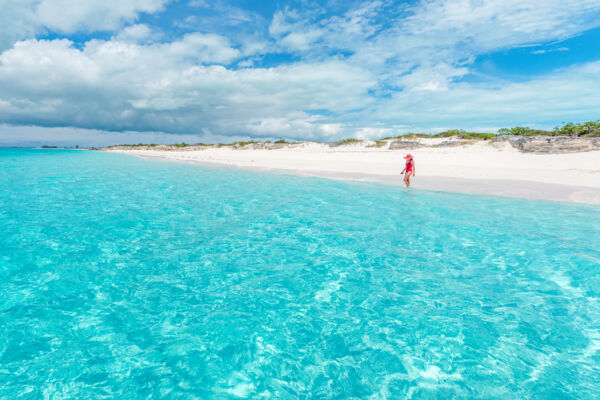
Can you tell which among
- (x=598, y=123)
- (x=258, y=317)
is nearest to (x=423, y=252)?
(x=258, y=317)

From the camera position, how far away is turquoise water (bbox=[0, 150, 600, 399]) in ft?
12.7

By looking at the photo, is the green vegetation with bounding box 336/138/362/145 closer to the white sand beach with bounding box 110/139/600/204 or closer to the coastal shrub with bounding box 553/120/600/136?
the white sand beach with bounding box 110/139/600/204

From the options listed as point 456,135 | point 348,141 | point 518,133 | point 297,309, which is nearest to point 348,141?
point 348,141

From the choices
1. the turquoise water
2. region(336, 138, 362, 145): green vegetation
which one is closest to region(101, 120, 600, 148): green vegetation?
region(336, 138, 362, 145): green vegetation

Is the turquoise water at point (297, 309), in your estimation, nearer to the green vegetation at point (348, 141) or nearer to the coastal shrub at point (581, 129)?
the coastal shrub at point (581, 129)

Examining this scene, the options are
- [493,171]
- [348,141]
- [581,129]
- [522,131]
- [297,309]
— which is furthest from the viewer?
[348,141]

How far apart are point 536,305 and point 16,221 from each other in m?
16.2

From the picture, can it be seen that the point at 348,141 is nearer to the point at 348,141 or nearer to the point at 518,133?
the point at 348,141

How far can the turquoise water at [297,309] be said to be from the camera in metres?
3.88

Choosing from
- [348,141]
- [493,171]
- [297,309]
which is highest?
[348,141]

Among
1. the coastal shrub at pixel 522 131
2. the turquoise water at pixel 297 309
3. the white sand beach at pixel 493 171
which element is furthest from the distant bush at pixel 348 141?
the turquoise water at pixel 297 309

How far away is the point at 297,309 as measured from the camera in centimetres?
550

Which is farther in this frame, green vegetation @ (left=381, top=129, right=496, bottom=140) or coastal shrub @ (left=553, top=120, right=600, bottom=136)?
green vegetation @ (left=381, top=129, right=496, bottom=140)

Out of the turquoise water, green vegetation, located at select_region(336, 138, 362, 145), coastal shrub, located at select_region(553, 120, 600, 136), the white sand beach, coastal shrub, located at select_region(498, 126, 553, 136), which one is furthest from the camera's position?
green vegetation, located at select_region(336, 138, 362, 145)
